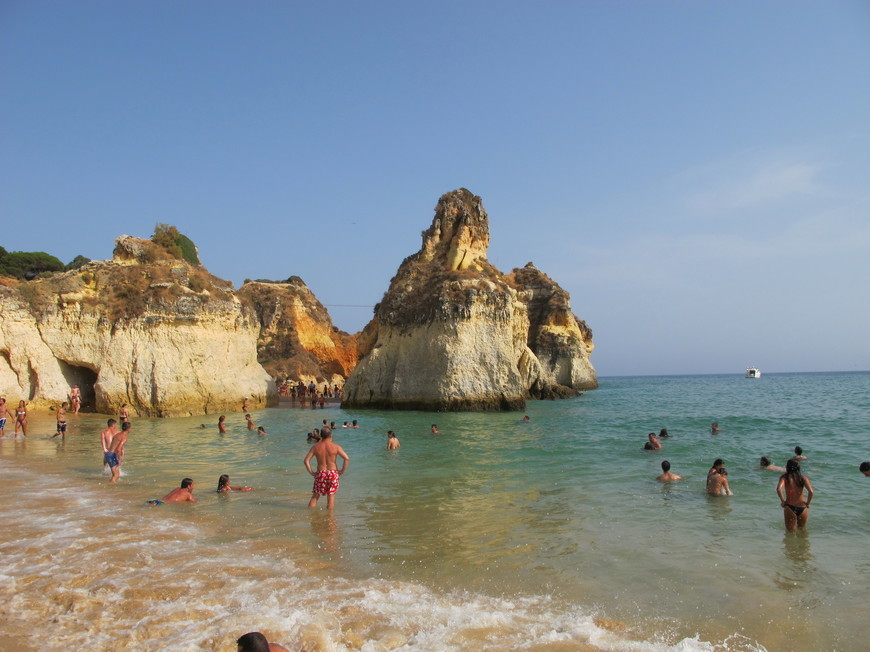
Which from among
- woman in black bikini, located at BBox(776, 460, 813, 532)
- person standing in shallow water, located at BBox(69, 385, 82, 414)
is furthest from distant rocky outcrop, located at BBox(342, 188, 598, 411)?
woman in black bikini, located at BBox(776, 460, 813, 532)

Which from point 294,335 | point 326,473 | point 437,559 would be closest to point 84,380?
point 326,473

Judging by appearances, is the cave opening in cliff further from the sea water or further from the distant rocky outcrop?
the sea water

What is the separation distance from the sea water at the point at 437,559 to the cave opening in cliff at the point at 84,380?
47.2ft

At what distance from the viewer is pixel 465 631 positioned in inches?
183

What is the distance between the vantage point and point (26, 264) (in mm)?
49906

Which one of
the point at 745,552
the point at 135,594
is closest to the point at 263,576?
the point at 135,594

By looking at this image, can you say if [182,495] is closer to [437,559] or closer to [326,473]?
[326,473]

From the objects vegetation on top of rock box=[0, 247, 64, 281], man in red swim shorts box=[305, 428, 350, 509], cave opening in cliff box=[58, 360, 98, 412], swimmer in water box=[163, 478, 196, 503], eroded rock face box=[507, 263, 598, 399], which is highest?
vegetation on top of rock box=[0, 247, 64, 281]

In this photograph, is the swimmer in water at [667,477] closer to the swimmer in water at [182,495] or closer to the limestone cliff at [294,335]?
the swimmer in water at [182,495]

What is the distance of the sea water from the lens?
15.3 ft

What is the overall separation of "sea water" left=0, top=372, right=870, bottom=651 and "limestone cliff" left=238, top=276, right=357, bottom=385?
36.5m

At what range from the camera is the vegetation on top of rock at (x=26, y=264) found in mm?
48500

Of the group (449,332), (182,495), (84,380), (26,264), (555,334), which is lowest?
(182,495)

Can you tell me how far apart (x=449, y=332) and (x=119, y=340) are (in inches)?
633
